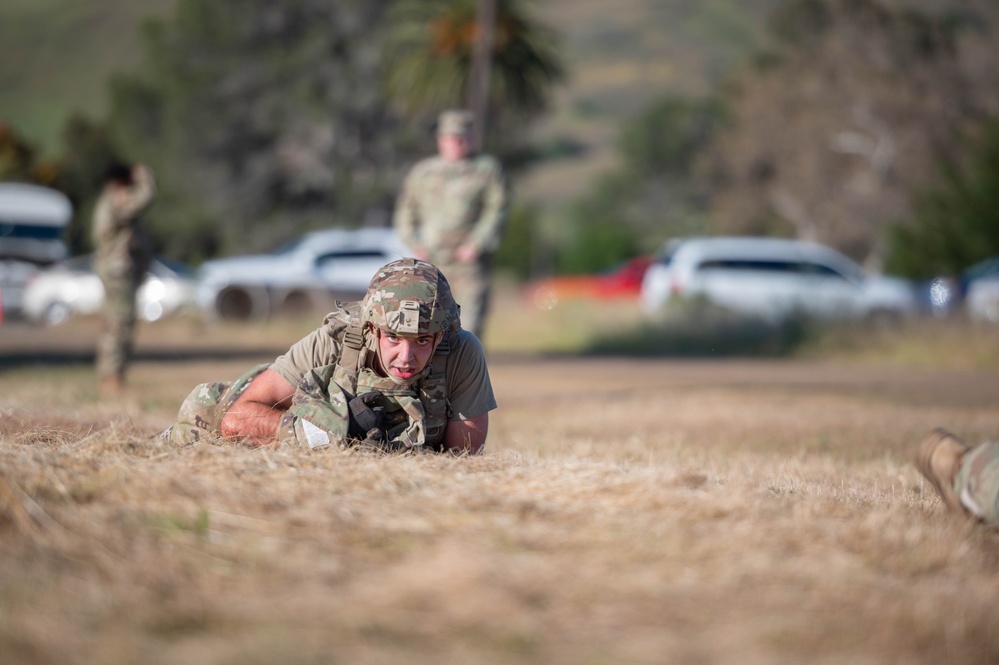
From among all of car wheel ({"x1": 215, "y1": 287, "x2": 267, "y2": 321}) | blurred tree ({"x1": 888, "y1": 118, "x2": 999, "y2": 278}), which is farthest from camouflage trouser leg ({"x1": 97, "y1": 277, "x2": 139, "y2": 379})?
blurred tree ({"x1": 888, "y1": 118, "x2": 999, "y2": 278})

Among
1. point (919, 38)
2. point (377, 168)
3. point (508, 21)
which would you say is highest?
point (919, 38)

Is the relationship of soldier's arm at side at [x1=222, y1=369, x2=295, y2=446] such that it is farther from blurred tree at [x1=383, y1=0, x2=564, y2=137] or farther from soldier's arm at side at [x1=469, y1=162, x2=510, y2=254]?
blurred tree at [x1=383, y1=0, x2=564, y2=137]

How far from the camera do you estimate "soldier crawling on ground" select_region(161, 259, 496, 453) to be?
439 cm

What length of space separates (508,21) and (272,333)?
1255 cm

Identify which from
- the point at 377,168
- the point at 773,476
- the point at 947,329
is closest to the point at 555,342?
the point at 947,329

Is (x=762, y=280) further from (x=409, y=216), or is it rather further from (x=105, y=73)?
(x=105, y=73)

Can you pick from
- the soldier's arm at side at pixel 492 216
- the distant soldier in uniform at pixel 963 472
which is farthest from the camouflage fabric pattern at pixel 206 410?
the soldier's arm at side at pixel 492 216

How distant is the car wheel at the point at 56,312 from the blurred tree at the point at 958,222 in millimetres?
19571

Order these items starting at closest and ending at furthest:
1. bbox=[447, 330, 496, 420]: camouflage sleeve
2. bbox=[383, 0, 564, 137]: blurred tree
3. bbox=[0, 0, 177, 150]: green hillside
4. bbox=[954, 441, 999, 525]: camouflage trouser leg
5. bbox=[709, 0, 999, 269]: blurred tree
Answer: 1. bbox=[954, 441, 999, 525]: camouflage trouser leg
2. bbox=[447, 330, 496, 420]: camouflage sleeve
3. bbox=[383, 0, 564, 137]: blurred tree
4. bbox=[709, 0, 999, 269]: blurred tree
5. bbox=[0, 0, 177, 150]: green hillside

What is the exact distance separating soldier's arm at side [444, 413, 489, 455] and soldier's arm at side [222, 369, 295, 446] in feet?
→ 2.15

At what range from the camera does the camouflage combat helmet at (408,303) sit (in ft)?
14.1

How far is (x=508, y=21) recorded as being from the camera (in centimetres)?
3041

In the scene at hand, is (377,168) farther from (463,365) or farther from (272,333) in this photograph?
(463,365)

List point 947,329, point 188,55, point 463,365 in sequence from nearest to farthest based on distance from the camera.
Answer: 1. point 463,365
2. point 947,329
3. point 188,55
